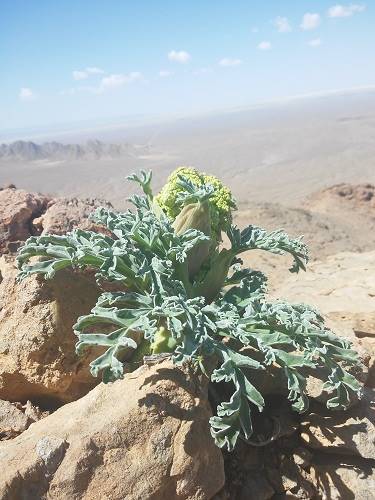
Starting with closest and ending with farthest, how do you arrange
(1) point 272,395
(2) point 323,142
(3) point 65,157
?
(1) point 272,395 < (2) point 323,142 < (3) point 65,157

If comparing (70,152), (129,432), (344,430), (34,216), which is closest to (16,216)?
(34,216)

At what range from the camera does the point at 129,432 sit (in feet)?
8.20

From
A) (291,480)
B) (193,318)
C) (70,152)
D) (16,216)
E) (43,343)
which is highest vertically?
(16,216)

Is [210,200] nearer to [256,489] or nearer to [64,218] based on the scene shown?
[64,218]

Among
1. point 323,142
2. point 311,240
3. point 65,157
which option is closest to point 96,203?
point 311,240

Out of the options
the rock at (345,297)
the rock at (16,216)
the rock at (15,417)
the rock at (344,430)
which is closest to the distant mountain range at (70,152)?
the rock at (345,297)

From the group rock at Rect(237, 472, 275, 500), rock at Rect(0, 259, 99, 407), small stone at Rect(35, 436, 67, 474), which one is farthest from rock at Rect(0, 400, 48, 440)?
rock at Rect(237, 472, 275, 500)

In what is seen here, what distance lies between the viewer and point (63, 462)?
2.37 meters

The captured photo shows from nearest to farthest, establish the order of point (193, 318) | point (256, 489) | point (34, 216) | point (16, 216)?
point (193, 318) → point (256, 489) → point (16, 216) → point (34, 216)

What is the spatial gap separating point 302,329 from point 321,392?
1.93 ft

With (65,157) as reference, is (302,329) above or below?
above

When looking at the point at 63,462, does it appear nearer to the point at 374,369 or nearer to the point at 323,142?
the point at 374,369

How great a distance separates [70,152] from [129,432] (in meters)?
62.1

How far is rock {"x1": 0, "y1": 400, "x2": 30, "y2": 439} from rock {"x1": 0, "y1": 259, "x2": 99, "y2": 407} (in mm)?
170
